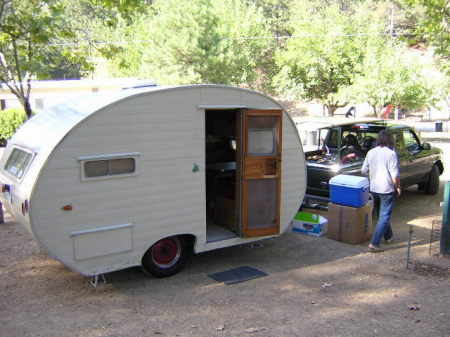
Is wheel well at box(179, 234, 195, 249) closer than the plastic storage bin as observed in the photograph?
Yes

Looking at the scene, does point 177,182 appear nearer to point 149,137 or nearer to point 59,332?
point 149,137

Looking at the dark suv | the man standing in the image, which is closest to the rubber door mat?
the man standing

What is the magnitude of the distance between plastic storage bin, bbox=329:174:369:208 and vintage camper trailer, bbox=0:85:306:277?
869 millimetres

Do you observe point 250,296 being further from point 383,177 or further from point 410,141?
point 410,141

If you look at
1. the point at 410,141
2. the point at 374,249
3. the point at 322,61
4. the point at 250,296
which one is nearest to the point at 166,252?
the point at 250,296

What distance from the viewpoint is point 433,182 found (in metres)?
11.1

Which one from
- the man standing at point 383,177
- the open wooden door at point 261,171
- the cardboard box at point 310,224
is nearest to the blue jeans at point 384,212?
the man standing at point 383,177

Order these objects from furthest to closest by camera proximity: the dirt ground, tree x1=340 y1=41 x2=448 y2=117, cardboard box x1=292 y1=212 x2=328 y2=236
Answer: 1. tree x1=340 y1=41 x2=448 y2=117
2. cardboard box x1=292 y1=212 x2=328 y2=236
3. the dirt ground

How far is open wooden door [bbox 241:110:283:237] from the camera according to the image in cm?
658

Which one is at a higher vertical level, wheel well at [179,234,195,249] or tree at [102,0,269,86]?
tree at [102,0,269,86]

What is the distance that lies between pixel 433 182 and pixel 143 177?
7978 mm

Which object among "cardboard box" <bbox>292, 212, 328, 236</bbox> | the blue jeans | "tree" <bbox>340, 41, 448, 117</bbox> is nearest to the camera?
the blue jeans

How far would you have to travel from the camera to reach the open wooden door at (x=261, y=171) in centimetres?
658

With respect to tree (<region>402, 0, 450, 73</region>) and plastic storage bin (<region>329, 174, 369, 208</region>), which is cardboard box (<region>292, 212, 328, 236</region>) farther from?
tree (<region>402, 0, 450, 73</region>)
